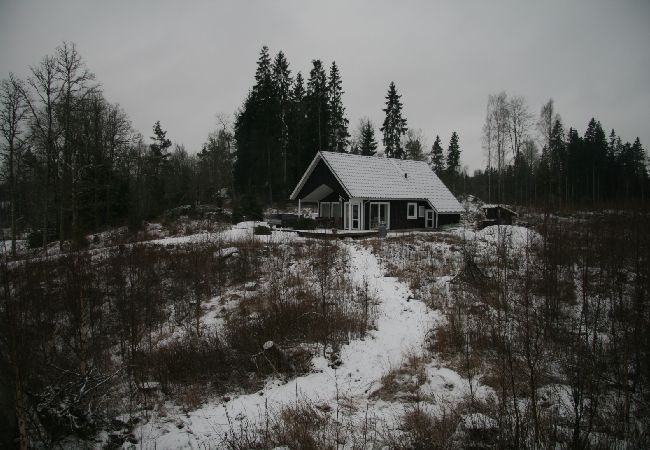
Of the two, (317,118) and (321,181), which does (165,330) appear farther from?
(317,118)

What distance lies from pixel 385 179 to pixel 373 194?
3054mm

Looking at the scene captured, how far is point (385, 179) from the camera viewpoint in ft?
91.3

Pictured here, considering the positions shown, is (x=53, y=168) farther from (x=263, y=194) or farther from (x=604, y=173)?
(x=604, y=173)

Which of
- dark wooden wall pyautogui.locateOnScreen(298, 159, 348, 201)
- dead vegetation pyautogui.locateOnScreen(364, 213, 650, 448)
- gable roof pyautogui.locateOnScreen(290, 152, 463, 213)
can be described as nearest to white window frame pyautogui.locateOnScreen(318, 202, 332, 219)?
dark wooden wall pyautogui.locateOnScreen(298, 159, 348, 201)

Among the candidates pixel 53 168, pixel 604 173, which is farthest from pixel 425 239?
pixel 604 173

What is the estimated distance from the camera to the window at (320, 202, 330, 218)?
28344mm

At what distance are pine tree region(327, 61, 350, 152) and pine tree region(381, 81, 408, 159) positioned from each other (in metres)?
7.02

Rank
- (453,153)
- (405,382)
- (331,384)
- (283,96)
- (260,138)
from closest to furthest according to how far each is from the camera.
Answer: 1. (405,382)
2. (331,384)
3. (260,138)
4. (283,96)
5. (453,153)

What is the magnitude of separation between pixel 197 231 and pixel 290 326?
1764 cm

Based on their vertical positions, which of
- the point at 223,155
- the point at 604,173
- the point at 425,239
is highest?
the point at 223,155

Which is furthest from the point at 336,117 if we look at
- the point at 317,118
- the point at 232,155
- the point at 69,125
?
the point at 69,125

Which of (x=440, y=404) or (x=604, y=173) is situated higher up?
(x=604, y=173)

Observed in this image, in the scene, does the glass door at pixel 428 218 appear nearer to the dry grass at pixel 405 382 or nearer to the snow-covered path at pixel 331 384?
the snow-covered path at pixel 331 384

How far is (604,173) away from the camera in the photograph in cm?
5297
